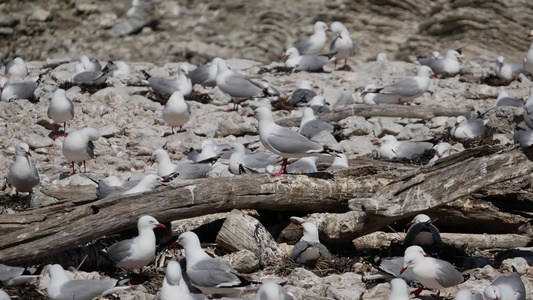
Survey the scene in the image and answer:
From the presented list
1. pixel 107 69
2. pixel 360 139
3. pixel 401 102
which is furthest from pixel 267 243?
pixel 107 69

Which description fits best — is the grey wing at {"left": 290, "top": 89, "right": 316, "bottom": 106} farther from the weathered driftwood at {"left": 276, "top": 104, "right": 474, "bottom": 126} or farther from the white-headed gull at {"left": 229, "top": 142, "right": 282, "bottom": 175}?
the white-headed gull at {"left": 229, "top": 142, "right": 282, "bottom": 175}

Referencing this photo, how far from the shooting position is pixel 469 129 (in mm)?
13141

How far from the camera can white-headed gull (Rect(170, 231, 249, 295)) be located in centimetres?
746

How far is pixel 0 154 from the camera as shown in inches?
467

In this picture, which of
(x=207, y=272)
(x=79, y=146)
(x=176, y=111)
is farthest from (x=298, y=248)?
(x=176, y=111)

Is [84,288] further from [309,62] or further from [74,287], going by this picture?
[309,62]

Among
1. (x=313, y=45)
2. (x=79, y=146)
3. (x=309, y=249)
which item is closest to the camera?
(x=309, y=249)

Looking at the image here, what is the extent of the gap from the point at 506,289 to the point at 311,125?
6.17 metres

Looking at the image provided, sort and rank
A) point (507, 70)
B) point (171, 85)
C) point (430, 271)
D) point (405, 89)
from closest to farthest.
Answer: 1. point (430, 271)
2. point (405, 89)
3. point (171, 85)
4. point (507, 70)

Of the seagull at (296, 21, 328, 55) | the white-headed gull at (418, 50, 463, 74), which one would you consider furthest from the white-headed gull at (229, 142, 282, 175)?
the seagull at (296, 21, 328, 55)

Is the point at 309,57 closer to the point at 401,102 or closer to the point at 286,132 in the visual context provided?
the point at 401,102

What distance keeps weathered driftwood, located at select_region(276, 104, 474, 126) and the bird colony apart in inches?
3.6

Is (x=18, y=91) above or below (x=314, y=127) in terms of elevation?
below

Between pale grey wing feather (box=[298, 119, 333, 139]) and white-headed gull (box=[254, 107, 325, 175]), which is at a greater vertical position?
white-headed gull (box=[254, 107, 325, 175])
